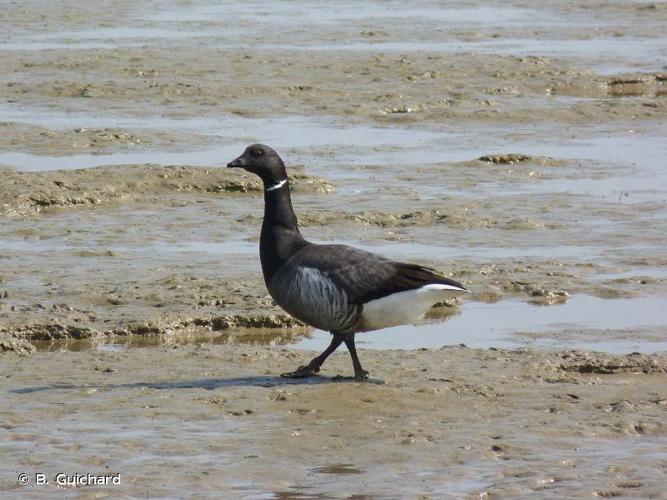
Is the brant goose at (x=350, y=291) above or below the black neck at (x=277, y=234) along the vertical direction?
below

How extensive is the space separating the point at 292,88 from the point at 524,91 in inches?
138

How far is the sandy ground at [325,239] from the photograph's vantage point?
27.8 feet

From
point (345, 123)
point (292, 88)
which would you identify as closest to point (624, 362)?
point (345, 123)

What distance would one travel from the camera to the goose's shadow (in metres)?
9.65

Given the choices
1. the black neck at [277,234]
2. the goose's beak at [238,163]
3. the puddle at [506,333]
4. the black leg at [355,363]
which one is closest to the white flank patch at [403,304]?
the black leg at [355,363]

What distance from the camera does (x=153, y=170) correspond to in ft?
53.8

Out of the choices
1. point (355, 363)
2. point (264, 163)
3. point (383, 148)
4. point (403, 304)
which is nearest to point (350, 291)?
point (403, 304)

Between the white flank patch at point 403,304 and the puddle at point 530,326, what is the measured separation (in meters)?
1.25

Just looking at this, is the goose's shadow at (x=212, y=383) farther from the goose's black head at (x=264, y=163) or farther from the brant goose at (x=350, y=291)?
the goose's black head at (x=264, y=163)

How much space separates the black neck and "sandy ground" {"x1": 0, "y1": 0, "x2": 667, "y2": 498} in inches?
29.1

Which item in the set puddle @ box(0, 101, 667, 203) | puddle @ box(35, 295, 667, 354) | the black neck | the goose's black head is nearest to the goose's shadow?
the black neck

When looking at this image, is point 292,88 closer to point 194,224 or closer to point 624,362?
point 194,224

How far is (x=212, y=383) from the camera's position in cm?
988

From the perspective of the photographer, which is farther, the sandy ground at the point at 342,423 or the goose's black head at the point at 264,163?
the goose's black head at the point at 264,163
